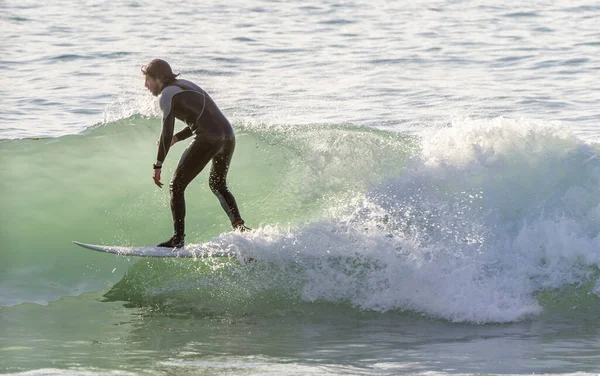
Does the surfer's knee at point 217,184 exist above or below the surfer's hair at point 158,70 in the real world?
below

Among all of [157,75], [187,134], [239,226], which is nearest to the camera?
[157,75]

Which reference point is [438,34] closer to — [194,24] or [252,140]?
[194,24]

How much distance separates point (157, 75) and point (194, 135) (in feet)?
1.92

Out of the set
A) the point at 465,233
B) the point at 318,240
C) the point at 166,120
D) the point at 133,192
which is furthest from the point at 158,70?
→ the point at 133,192

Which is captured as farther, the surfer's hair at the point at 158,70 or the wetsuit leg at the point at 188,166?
the wetsuit leg at the point at 188,166

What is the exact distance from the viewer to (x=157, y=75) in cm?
786

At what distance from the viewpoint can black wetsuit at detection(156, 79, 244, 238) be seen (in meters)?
7.82

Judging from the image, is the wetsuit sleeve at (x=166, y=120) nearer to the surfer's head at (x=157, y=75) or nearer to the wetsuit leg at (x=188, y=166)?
the surfer's head at (x=157, y=75)

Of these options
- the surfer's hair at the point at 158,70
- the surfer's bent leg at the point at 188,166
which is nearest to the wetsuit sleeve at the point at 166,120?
the surfer's hair at the point at 158,70

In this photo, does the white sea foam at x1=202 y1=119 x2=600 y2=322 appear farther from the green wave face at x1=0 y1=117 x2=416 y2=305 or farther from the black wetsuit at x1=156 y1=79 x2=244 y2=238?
the green wave face at x1=0 y1=117 x2=416 y2=305

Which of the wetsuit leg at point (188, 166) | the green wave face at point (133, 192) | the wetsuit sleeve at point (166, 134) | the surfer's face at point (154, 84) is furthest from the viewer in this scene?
the green wave face at point (133, 192)

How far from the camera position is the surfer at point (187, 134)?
782 centimetres

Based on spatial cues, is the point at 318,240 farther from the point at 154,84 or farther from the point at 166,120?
the point at 154,84

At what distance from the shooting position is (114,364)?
6777 mm
